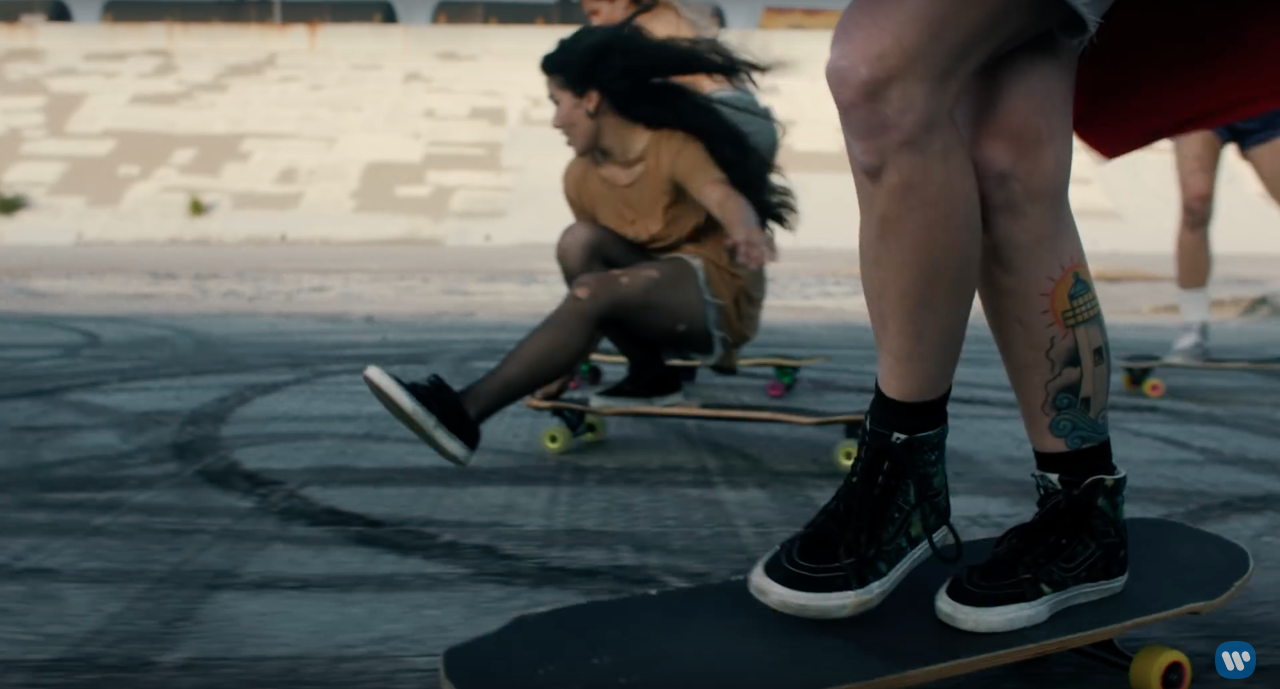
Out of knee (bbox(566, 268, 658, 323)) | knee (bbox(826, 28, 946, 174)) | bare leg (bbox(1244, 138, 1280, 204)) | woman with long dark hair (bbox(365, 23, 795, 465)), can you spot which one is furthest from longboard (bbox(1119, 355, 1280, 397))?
knee (bbox(826, 28, 946, 174))

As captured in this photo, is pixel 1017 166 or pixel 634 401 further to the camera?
pixel 634 401

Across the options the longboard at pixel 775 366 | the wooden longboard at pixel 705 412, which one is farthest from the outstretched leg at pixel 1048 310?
the longboard at pixel 775 366

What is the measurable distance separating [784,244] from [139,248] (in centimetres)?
736

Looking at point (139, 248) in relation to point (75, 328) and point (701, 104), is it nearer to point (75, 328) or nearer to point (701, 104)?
point (75, 328)

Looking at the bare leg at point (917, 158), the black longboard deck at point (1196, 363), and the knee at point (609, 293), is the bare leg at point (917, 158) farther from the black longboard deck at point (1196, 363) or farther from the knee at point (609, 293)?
the black longboard deck at point (1196, 363)

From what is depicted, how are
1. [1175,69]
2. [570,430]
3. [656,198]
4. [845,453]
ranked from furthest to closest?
1. [656,198]
2. [570,430]
3. [845,453]
4. [1175,69]

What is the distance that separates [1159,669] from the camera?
1826mm

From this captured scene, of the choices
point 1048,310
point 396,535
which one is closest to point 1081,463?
point 1048,310

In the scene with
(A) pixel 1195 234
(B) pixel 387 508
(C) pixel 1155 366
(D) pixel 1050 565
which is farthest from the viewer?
(A) pixel 1195 234

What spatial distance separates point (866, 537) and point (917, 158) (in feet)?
1.72

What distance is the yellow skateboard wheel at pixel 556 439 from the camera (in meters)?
3.79

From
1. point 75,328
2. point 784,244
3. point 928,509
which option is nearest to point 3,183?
point 784,244

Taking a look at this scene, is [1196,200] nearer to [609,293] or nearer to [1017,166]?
[609,293]

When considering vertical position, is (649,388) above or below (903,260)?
below
